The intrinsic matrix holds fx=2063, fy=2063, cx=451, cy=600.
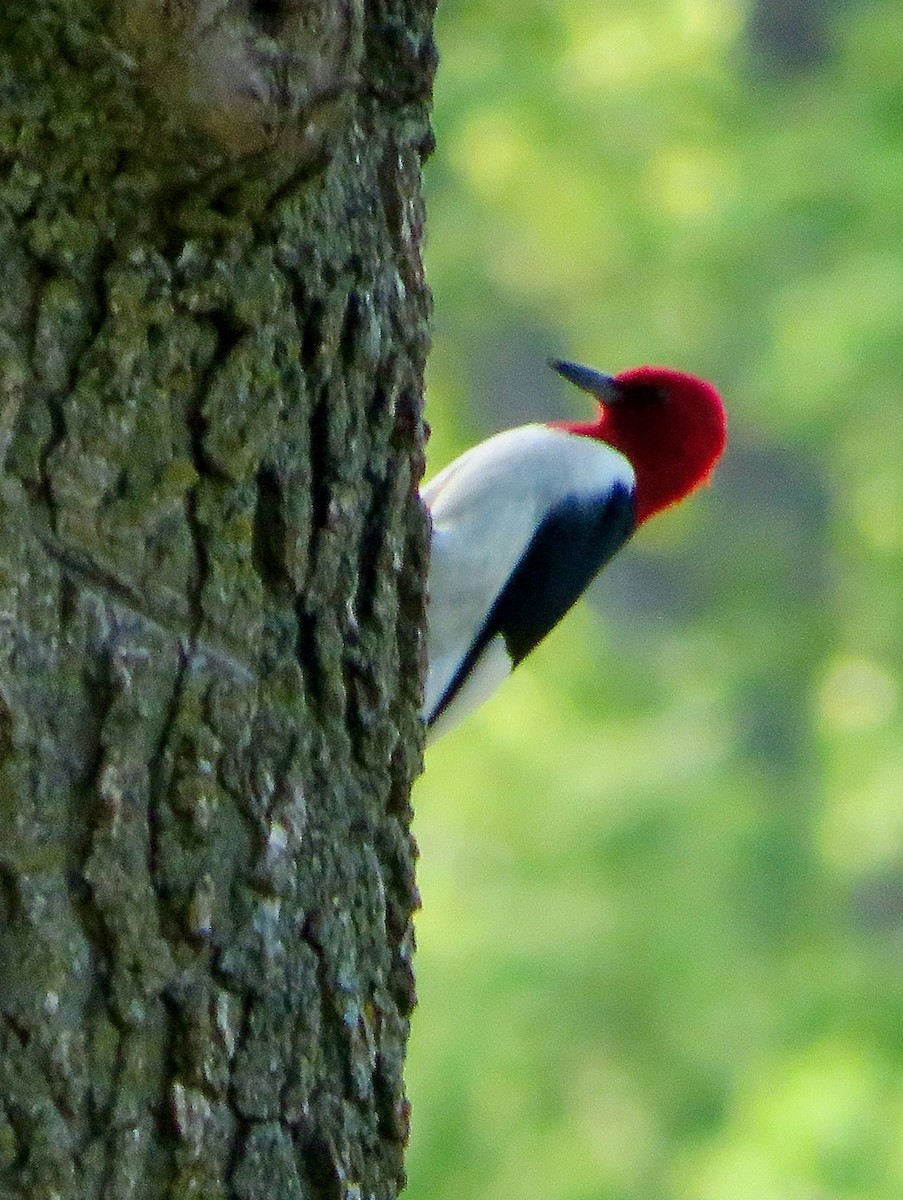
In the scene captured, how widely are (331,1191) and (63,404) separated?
0.84 m

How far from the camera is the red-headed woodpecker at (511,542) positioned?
3.42 m

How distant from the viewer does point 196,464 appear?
2.08 metres

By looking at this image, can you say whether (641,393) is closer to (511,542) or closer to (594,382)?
(594,382)

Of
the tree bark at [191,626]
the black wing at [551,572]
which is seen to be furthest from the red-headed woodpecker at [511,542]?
the tree bark at [191,626]

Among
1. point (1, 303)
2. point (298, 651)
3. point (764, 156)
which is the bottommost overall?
point (298, 651)

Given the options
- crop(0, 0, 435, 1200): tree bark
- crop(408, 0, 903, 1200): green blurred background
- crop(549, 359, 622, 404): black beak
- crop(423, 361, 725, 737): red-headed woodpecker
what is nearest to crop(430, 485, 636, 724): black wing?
crop(423, 361, 725, 737): red-headed woodpecker

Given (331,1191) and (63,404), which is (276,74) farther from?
(331,1191)

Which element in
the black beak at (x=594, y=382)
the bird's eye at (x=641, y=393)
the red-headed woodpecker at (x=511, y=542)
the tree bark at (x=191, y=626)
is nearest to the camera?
the tree bark at (x=191, y=626)

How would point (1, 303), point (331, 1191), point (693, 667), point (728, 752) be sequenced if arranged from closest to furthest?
point (1, 303), point (331, 1191), point (728, 752), point (693, 667)

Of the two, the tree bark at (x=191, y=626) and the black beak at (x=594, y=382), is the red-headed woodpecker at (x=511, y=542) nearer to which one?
the black beak at (x=594, y=382)

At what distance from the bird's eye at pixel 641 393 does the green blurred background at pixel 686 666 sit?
3.86 meters

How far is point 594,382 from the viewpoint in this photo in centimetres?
399

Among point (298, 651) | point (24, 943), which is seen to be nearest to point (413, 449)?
point (298, 651)

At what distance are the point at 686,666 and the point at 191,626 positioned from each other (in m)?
8.05
